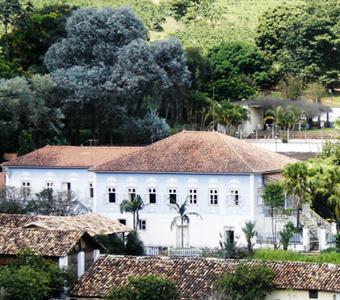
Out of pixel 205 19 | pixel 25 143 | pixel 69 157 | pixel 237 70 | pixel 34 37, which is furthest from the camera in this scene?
pixel 205 19

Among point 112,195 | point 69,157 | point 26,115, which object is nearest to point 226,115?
point 26,115

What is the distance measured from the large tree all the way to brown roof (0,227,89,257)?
89.2ft

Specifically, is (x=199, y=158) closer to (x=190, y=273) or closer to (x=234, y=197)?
(x=234, y=197)

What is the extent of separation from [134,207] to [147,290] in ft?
50.3

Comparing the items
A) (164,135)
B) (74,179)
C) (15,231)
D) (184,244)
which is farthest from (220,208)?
(164,135)

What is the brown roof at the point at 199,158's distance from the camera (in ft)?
189

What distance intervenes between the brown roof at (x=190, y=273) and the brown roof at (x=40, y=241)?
3.51 feet

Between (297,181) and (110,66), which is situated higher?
(110,66)

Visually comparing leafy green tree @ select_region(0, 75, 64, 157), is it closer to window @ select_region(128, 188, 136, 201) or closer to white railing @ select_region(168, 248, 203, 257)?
window @ select_region(128, 188, 136, 201)

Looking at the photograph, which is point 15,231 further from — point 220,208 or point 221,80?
point 221,80

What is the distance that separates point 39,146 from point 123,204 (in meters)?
13.7

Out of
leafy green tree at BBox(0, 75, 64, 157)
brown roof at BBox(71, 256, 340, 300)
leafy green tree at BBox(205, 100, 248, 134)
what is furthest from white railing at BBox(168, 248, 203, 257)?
leafy green tree at BBox(205, 100, 248, 134)

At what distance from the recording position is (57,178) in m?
61.8

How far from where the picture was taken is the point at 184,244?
56719 mm
